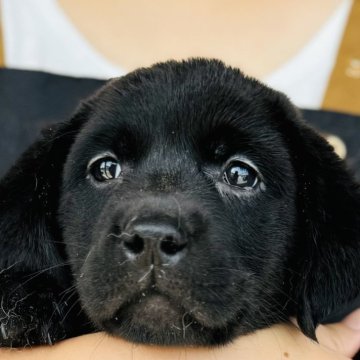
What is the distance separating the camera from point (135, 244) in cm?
140

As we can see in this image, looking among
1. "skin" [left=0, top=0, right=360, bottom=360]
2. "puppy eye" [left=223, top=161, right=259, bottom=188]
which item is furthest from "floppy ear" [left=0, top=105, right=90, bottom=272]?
"skin" [left=0, top=0, right=360, bottom=360]

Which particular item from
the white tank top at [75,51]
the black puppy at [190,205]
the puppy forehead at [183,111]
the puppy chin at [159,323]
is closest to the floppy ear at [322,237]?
the black puppy at [190,205]

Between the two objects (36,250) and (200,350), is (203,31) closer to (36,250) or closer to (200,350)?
(36,250)

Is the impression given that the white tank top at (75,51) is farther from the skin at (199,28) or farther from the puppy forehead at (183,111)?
the puppy forehead at (183,111)

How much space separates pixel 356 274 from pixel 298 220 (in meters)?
0.25

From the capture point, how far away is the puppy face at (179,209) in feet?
4.73

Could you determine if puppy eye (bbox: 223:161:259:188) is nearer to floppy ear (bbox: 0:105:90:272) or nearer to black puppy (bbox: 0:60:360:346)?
black puppy (bbox: 0:60:360:346)

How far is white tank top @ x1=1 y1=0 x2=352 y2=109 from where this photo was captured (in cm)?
297

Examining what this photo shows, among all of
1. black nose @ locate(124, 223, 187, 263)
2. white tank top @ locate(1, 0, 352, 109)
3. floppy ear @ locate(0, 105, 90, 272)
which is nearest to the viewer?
black nose @ locate(124, 223, 187, 263)

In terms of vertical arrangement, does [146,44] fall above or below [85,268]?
above

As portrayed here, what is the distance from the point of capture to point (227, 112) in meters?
1.79

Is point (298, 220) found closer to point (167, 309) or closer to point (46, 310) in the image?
point (167, 309)

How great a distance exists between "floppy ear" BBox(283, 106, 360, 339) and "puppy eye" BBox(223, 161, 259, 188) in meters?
0.20

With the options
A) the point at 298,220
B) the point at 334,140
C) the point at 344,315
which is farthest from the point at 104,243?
the point at 334,140
